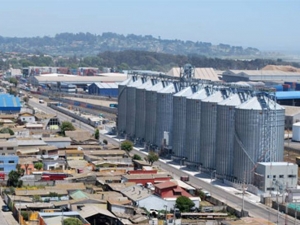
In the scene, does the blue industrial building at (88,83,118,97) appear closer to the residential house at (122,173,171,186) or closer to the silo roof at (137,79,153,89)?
the silo roof at (137,79,153,89)

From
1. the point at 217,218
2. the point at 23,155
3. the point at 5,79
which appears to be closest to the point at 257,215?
the point at 217,218

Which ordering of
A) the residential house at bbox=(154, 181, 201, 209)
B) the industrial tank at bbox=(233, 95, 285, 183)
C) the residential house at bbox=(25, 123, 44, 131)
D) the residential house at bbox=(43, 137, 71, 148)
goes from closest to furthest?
the residential house at bbox=(154, 181, 201, 209), the industrial tank at bbox=(233, 95, 285, 183), the residential house at bbox=(43, 137, 71, 148), the residential house at bbox=(25, 123, 44, 131)

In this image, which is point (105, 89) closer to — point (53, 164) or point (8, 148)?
point (8, 148)

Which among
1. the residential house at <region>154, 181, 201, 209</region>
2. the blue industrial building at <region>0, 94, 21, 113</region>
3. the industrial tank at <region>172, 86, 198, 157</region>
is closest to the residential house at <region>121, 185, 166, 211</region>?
the residential house at <region>154, 181, 201, 209</region>

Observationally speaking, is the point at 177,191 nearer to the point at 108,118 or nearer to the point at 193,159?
the point at 193,159

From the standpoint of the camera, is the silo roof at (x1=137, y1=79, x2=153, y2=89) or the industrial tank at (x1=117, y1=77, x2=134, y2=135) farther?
the industrial tank at (x1=117, y1=77, x2=134, y2=135)

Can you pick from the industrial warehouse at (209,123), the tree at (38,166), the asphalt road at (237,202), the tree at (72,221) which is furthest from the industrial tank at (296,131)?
the tree at (72,221)

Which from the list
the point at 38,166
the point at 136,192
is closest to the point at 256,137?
the point at 136,192
